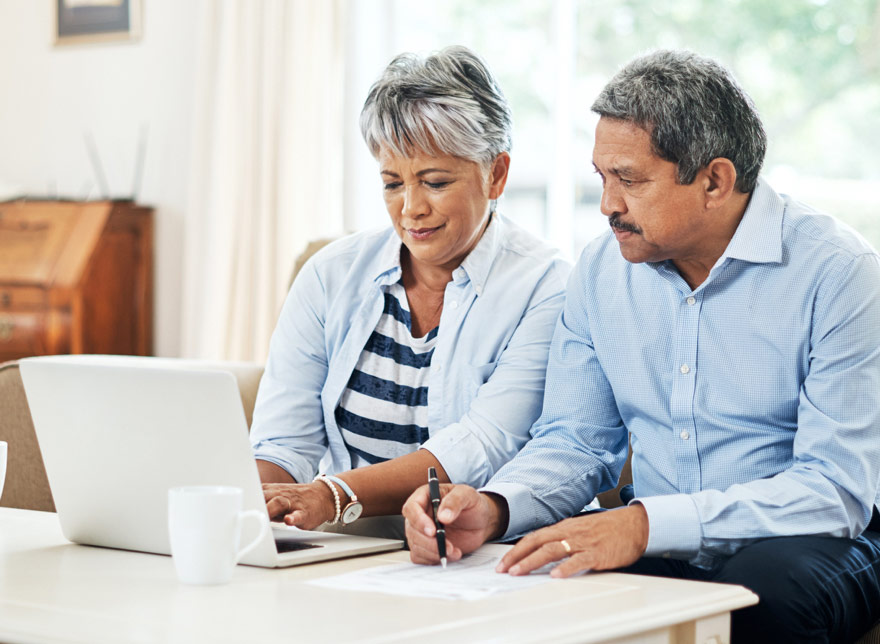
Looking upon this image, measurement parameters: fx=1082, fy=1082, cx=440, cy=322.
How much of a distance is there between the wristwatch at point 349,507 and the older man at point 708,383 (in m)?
0.19

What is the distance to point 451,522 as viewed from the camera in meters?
1.19

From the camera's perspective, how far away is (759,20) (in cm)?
319

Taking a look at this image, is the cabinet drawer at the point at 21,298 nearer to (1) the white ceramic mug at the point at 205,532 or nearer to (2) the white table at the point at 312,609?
(2) the white table at the point at 312,609

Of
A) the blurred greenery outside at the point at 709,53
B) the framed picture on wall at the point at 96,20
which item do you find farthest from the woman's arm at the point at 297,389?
the framed picture on wall at the point at 96,20

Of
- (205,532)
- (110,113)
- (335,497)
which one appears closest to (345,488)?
(335,497)

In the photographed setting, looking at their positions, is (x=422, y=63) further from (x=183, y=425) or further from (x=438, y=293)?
(x=183, y=425)

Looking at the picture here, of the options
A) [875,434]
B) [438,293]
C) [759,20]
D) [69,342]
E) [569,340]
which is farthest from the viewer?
[69,342]

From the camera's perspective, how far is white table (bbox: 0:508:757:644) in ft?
2.76

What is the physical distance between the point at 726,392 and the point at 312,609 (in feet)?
2.37

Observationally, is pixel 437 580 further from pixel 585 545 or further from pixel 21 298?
pixel 21 298

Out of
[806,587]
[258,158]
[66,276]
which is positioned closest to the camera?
[806,587]

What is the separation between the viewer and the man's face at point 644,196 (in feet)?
4.63

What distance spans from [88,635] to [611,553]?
56 centimetres

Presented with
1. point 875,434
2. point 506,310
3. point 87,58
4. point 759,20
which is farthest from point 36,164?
point 875,434
